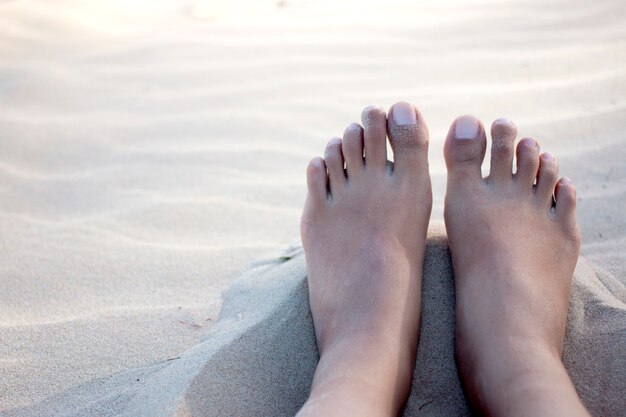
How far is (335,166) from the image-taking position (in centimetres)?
164

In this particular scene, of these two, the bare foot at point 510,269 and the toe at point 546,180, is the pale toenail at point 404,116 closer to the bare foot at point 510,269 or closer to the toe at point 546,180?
the bare foot at point 510,269

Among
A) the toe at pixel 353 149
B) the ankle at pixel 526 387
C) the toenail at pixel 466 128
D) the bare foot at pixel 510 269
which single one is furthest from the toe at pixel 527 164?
the ankle at pixel 526 387

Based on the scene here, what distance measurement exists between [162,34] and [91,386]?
281 centimetres

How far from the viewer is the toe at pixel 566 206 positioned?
147 centimetres

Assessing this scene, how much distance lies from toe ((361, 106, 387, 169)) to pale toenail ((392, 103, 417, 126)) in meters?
0.04

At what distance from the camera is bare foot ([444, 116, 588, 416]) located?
43.8 inches

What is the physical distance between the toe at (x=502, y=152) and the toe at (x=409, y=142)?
0.16 metres

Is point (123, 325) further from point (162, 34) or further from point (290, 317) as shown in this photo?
point (162, 34)

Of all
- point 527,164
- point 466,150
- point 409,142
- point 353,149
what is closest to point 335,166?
point 353,149

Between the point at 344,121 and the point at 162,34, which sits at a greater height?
the point at 162,34

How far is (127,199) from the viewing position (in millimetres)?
2135

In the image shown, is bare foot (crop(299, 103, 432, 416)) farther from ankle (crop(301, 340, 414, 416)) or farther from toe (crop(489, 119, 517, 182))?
toe (crop(489, 119, 517, 182))

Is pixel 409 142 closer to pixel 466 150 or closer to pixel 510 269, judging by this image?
pixel 466 150

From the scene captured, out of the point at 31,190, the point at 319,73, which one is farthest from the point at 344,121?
the point at 31,190
